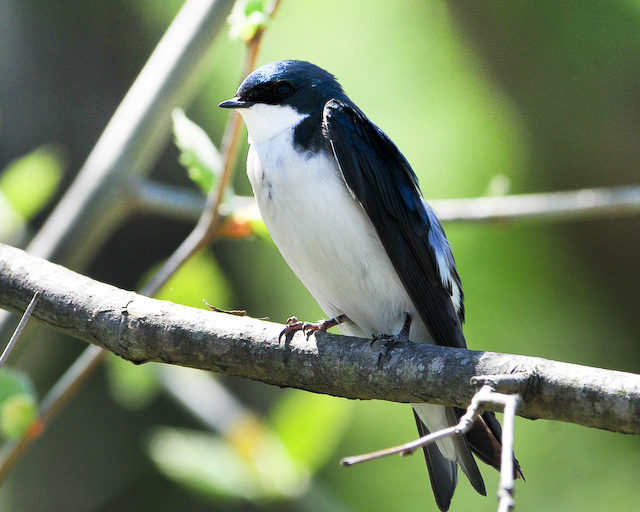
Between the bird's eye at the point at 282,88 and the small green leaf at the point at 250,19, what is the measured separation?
1.11ft

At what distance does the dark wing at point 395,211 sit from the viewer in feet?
4.81

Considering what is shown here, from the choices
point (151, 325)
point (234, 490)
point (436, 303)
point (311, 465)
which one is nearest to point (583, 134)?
point (436, 303)

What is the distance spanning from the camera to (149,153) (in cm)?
166

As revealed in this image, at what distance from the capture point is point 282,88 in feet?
5.49

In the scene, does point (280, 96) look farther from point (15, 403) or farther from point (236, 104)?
point (15, 403)

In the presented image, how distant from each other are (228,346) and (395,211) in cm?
53

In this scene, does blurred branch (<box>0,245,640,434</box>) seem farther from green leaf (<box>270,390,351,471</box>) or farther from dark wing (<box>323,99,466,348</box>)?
green leaf (<box>270,390,351,471</box>)

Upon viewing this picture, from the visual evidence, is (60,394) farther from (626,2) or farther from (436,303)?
(626,2)

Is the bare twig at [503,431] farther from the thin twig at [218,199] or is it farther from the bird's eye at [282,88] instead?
the bird's eye at [282,88]

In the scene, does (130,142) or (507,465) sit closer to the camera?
(507,465)

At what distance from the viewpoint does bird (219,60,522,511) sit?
1456mm

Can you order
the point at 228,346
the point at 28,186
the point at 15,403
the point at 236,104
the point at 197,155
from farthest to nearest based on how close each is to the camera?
the point at 28,186
the point at 236,104
the point at 197,155
the point at 15,403
the point at 228,346

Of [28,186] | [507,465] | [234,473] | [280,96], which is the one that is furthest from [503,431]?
[28,186]

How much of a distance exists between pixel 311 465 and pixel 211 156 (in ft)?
2.61
